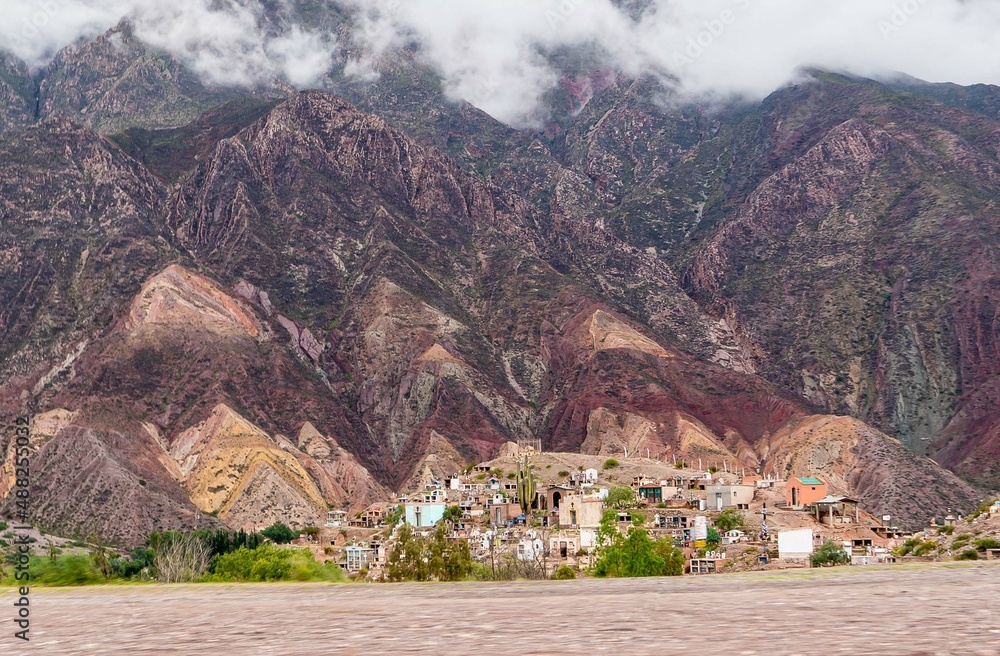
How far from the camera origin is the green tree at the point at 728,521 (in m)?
103

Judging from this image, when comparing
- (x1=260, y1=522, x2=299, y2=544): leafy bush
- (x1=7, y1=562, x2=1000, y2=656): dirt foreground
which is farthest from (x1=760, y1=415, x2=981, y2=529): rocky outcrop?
(x1=7, y1=562, x2=1000, y2=656): dirt foreground

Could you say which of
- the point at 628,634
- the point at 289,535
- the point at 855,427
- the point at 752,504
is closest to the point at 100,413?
the point at 289,535

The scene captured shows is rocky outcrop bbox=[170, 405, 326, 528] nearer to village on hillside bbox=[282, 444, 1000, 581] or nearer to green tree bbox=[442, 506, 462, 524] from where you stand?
village on hillside bbox=[282, 444, 1000, 581]

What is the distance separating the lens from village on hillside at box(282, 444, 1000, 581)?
3516 inches

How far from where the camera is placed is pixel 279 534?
13212 cm

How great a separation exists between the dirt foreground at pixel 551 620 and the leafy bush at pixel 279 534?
4581 inches

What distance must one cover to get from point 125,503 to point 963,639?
139 metres

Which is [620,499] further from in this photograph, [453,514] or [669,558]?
[669,558]

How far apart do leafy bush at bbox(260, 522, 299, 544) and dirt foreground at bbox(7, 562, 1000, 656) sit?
116 m

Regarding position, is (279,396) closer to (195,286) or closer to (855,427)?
(195,286)

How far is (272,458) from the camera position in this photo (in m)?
157

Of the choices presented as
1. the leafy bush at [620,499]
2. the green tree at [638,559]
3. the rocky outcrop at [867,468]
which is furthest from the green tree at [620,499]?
the rocky outcrop at [867,468]

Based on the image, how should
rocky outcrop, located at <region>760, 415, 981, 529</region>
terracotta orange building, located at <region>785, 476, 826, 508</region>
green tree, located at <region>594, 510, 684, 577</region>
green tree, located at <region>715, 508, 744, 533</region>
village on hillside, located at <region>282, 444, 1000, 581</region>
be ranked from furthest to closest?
rocky outcrop, located at <region>760, 415, 981, 529</region>, terracotta orange building, located at <region>785, 476, 826, 508</region>, green tree, located at <region>715, 508, 744, 533</region>, village on hillside, located at <region>282, 444, 1000, 581</region>, green tree, located at <region>594, 510, 684, 577</region>

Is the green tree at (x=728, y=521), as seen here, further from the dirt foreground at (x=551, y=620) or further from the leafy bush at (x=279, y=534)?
the dirt foreground at (x=551, y=620)
